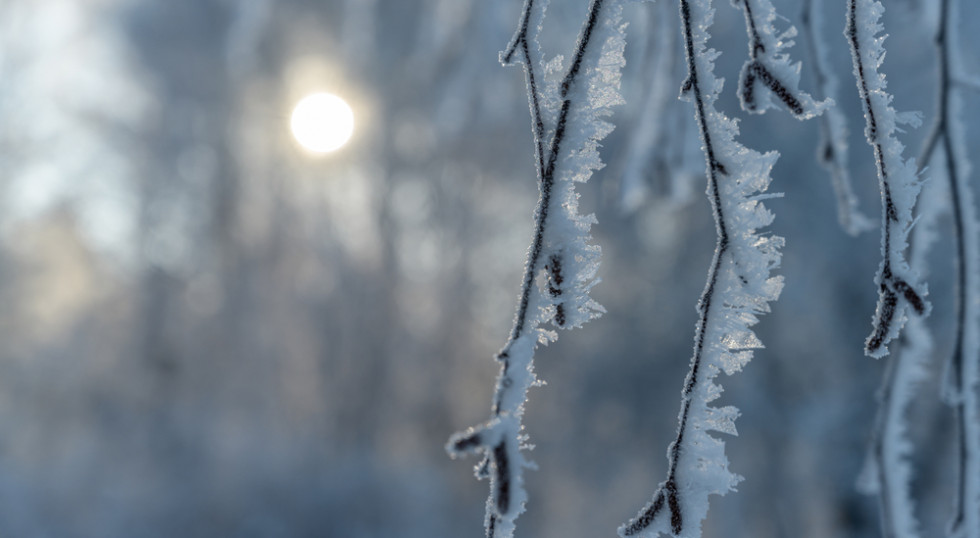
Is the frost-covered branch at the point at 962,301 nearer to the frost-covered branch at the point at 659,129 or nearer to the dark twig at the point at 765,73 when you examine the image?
the dark twig at the point at 765,73

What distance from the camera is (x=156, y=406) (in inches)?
316

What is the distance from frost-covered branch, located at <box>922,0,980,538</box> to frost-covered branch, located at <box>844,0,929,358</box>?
166mm

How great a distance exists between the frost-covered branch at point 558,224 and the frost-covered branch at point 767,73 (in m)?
0.12

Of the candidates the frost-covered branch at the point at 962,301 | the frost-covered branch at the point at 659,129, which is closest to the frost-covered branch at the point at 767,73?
the frost-covered branch at the point at 962,301

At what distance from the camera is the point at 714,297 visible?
1.89 ft

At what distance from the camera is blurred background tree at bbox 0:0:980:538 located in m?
3.31

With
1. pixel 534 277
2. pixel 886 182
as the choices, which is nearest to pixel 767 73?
pixel 886 182

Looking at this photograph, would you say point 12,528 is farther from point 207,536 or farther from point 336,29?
Result: point 336,29

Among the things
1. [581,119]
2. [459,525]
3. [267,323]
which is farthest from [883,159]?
[267,323]

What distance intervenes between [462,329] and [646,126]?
5.86 meters

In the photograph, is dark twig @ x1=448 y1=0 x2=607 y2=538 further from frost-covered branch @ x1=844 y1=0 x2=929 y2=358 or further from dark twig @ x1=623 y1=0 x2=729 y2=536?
frost-covered branch @ x1=844 y1=0 x2=929 y2=358

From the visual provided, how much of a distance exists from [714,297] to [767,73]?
198 millimetres

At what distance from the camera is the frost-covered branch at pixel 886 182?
569 mm

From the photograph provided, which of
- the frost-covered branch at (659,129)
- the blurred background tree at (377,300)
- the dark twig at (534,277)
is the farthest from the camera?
the blurred background tree at (377,300)
